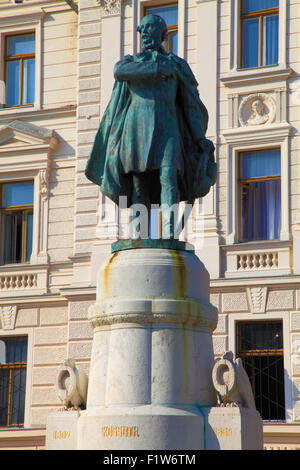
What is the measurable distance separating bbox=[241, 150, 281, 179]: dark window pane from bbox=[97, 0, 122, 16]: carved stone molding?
14.0ft

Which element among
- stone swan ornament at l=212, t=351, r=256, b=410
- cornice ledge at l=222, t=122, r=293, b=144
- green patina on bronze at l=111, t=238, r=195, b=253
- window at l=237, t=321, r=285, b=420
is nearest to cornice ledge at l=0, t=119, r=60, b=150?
cornice ledge at l=222, t=122, r=293, b=144

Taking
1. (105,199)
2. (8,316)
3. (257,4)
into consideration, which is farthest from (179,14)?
(8,316)

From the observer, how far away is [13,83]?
24.7 m

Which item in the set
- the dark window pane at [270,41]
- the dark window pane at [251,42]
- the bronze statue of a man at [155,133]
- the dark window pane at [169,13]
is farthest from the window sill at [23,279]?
the bronze statue of a man at [155,133]

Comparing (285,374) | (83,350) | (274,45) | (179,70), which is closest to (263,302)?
(285,374)

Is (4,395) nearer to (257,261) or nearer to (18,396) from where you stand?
(18,396)

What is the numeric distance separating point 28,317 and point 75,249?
1799mm

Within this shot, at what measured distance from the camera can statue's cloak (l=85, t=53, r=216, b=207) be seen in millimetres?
11094

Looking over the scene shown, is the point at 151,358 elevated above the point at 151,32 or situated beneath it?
situated beneath

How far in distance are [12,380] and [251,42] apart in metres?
8.50

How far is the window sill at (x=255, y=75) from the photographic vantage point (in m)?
21.3

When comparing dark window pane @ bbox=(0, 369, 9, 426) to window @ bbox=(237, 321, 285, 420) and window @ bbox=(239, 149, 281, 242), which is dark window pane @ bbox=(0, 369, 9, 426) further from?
window @ bbox=(239, 149, 281, 242)

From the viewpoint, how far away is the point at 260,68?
21.6 metres

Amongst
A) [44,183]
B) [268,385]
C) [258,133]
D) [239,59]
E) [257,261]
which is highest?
[239,59]
